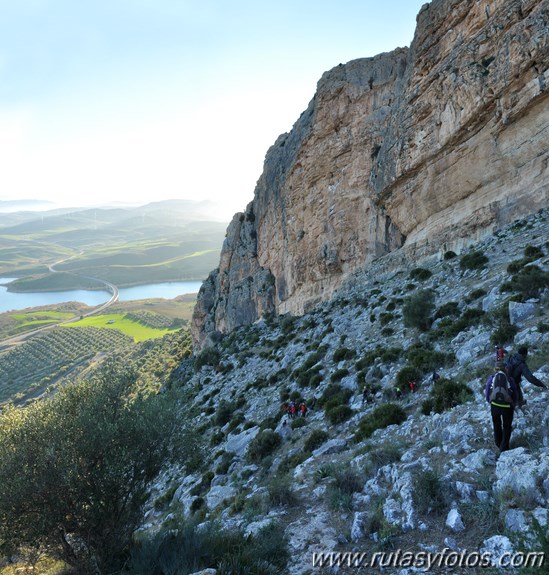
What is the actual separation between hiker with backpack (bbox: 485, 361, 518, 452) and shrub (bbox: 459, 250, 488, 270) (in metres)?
14.6

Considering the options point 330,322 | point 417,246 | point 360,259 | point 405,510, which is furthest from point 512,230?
point 405,510

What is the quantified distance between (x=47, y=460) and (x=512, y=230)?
2403 cm

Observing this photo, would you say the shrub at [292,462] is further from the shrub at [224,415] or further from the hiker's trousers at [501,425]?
the shrub at [224,415]

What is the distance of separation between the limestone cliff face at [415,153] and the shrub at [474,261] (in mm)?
4067

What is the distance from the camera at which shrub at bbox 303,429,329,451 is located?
12147 millimetres

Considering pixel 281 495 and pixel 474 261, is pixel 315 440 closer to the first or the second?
pixel 281 495

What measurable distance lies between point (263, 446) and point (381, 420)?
5840mm

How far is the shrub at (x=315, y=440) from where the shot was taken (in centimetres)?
1215

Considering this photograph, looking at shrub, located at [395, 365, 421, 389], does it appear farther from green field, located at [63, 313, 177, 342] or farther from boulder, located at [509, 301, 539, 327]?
green field, located at [63, 313, 177, 342]

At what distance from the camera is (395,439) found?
9227 millimetres

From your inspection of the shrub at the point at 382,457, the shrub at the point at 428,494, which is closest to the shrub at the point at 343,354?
the shrub at the point at 382,457

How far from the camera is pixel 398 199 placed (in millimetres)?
30828

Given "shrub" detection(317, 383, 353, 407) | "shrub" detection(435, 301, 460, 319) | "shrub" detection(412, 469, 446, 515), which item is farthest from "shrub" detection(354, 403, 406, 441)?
"shrub" detection(435, 301, 460, 319)

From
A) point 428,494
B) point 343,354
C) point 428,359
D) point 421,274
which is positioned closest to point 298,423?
point 343,354
